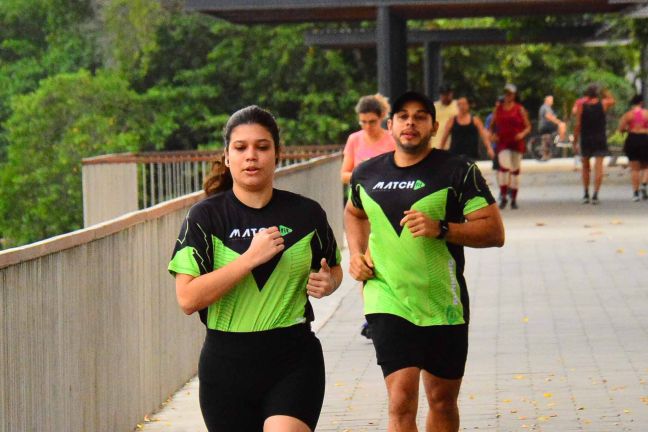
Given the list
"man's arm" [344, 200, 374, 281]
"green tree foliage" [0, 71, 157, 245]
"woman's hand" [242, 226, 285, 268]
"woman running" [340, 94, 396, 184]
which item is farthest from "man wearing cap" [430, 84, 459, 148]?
"green tree foliage" [0, 71, 157, 245]

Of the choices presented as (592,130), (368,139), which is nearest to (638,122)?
(592,130)

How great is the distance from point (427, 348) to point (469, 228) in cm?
51

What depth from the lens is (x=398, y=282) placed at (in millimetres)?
6758

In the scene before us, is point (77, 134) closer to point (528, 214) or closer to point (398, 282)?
point (528, 214)

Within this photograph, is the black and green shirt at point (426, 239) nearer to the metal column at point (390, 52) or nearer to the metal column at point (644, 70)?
the metal column at point (390, 52)

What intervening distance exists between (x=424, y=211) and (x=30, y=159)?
47.9 metres

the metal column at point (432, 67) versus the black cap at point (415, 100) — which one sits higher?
the metal column at point (432, 67)

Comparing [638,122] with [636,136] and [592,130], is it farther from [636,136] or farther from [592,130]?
[592,130]

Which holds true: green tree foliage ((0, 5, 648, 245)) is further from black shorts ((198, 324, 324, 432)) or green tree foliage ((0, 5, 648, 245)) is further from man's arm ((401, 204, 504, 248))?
black shorts ((198, 324, 324, 432))

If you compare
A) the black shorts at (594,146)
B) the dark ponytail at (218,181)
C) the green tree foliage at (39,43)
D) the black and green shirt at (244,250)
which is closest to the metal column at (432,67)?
the black shorts at (594,146)

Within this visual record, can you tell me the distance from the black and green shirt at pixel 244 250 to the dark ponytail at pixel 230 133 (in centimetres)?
13

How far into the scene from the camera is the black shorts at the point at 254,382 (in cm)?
514

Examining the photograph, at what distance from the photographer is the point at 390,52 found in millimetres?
27125

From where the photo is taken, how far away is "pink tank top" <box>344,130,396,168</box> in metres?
11.2
